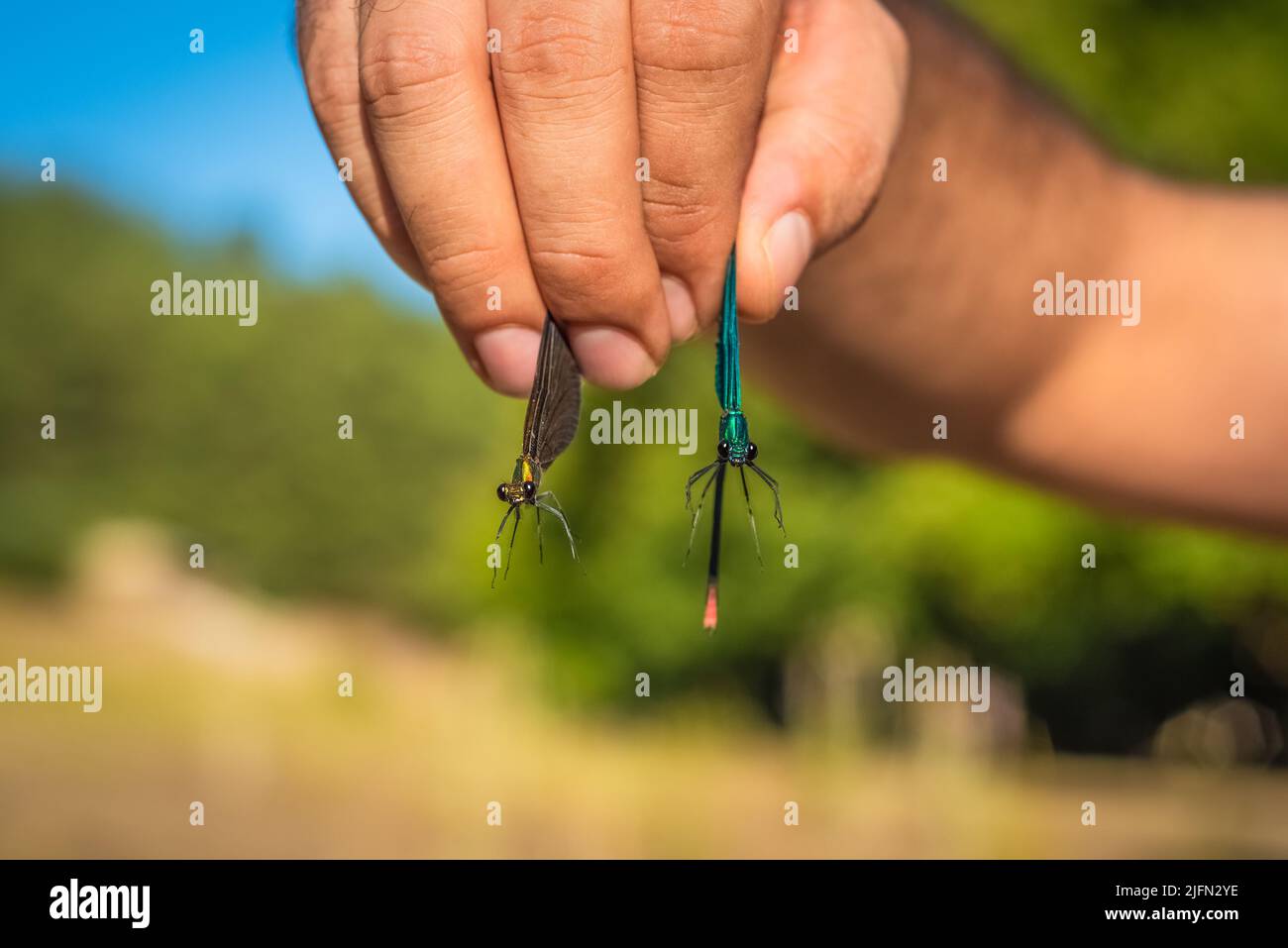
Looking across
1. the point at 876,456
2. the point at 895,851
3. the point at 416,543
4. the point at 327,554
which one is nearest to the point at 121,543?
the point at 327,554

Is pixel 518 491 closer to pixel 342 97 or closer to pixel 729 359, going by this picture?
pixel 729 359

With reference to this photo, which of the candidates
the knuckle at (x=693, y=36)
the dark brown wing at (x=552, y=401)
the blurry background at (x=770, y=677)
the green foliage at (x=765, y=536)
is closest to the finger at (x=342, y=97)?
the dark brown wing at (x=552, y=401)

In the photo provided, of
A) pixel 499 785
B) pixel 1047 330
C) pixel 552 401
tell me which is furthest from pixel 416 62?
pixel 499 785

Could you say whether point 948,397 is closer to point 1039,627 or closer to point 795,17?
point 795,17

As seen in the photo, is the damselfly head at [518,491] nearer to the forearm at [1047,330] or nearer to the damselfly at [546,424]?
the damselfly at [546,424]

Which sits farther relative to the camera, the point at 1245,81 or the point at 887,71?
the point at 1245,81

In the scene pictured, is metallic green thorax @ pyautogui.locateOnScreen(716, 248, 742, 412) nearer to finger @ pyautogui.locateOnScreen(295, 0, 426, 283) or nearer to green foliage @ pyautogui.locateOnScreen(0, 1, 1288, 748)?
finger @ pyautogui.locateOnScreen(295, 0, 426, 283)

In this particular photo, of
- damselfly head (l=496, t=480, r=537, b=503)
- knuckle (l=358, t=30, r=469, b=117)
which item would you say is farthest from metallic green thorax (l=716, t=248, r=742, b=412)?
knuckle (l=358, t=30, r=469, b=117)
